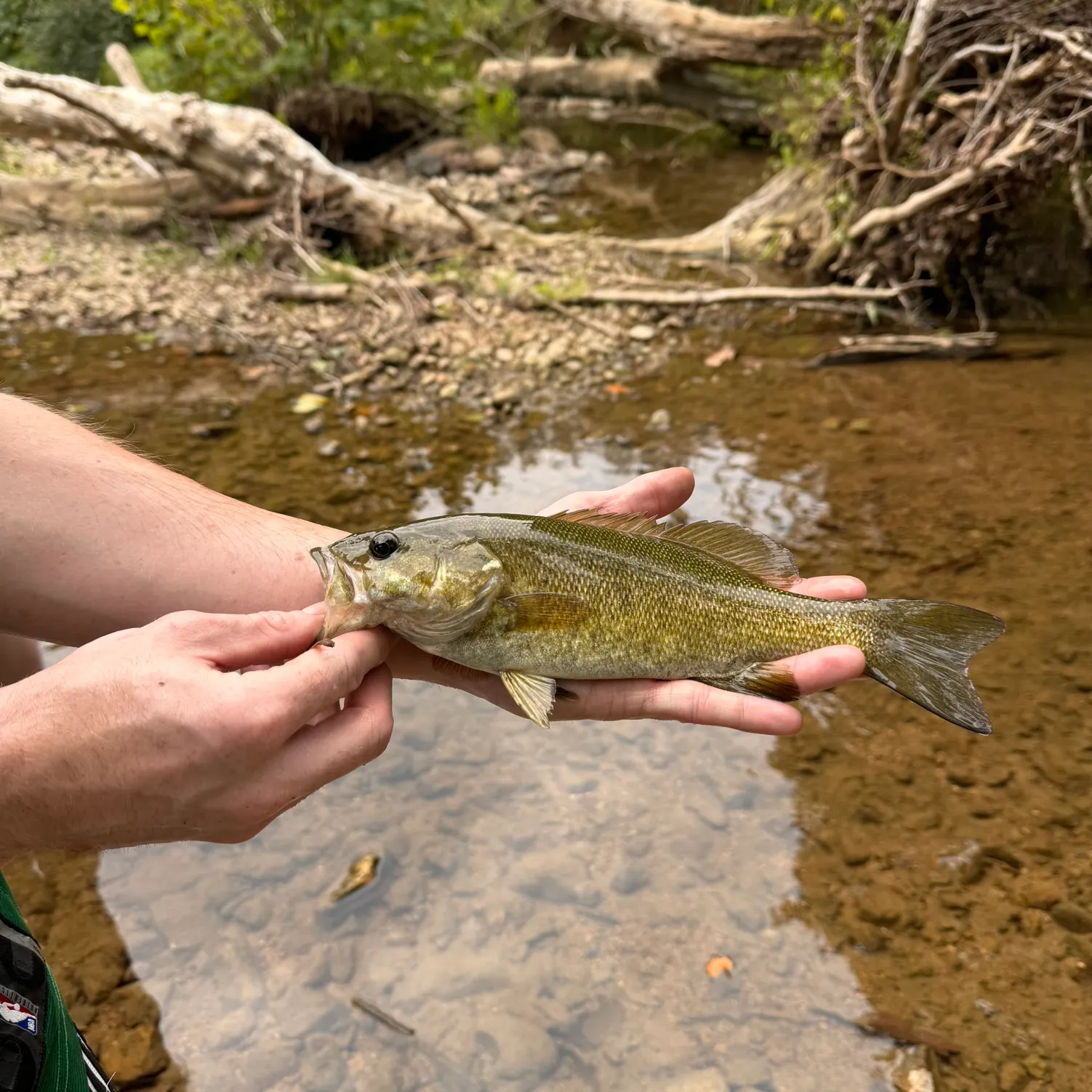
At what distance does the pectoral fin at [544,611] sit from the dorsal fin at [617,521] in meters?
0.36

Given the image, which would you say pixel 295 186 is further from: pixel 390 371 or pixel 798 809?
pixel 798 809

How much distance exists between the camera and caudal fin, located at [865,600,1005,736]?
286cm

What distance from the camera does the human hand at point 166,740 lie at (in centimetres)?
196

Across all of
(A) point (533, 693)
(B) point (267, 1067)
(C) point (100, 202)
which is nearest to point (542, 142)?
(C) point (100, 202)

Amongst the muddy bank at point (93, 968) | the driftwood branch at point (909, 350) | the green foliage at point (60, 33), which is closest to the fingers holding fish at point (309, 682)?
the muddy bank at point (93, 968)

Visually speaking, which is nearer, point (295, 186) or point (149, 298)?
point (149, 298)

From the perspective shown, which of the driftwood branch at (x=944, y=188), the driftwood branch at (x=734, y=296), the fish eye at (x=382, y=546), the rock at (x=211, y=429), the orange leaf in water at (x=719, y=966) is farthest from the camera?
the driftwood branch at (x=734, y=296)

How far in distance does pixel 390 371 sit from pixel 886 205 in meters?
5.38

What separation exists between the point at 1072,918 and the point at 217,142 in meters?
10.5

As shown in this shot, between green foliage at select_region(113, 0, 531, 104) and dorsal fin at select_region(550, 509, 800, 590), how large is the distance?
10459mm

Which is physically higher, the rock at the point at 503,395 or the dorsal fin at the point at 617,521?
the dorsal fin at the point at 617,521

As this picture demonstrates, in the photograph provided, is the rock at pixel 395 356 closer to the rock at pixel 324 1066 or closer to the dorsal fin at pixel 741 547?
the dorsal fin at pixel 741 547

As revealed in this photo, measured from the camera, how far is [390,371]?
8.02m

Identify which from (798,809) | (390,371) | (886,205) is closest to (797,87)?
(886,205)
